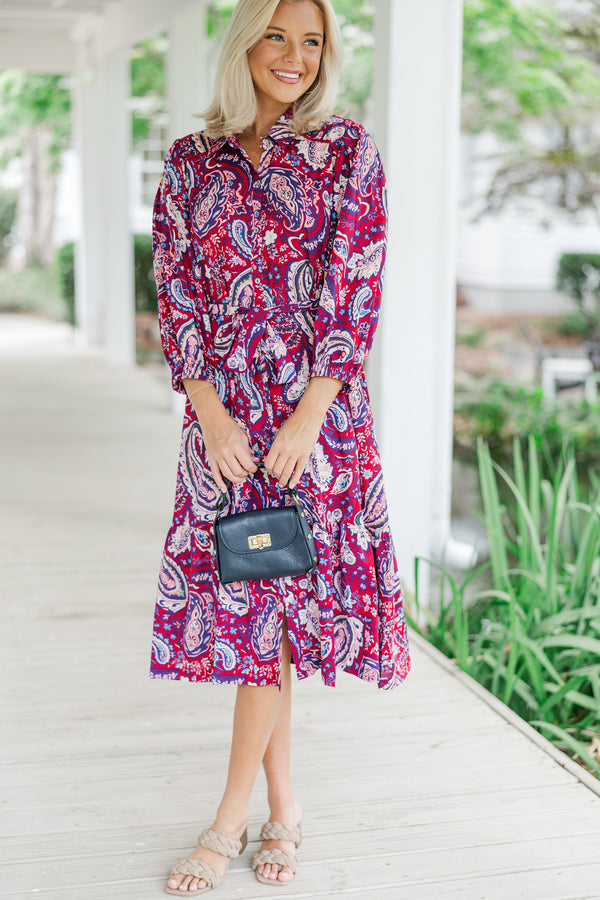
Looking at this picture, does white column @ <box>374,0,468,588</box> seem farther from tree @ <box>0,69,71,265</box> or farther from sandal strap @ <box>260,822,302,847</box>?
tree @ <box>0,69,71,265</box>

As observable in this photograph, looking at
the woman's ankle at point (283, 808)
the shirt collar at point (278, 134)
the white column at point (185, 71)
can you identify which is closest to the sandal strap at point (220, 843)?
the woman's ankle at point (283, 808)

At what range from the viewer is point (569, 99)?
924cm

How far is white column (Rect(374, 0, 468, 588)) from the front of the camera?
3.29 metres

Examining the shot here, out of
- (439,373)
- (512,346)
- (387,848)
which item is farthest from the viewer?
(512,346)

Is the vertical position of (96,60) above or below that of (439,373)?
above

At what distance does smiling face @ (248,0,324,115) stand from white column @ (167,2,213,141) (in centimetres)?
522

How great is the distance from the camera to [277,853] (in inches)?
79.7

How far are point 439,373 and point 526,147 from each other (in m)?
8.31

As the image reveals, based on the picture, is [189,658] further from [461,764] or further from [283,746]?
[461,764]

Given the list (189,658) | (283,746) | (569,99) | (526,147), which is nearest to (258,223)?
(189,658)

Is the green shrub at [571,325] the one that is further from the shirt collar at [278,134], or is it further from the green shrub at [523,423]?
the shirt collar at [278,134]

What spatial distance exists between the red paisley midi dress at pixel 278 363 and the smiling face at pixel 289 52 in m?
0.06

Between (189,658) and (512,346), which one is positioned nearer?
(189,658)

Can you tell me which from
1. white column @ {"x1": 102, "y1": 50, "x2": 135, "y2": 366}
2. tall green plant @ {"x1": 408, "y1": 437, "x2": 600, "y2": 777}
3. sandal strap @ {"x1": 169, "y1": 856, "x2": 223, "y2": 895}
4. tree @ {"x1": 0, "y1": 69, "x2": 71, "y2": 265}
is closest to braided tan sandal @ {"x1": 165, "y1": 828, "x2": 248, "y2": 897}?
sandal strap @ {"x1": 169, "y1": 856, "x2": 223, "y2": 895}
